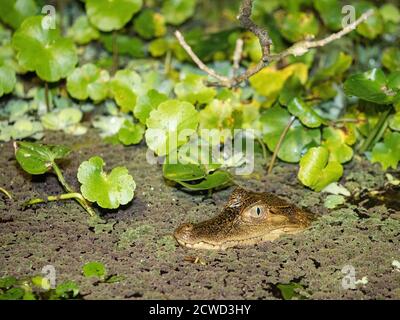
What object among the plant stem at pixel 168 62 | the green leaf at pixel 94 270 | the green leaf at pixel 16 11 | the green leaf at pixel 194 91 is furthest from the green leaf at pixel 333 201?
the green leaf at pixel 16 11

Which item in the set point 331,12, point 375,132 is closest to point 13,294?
point 375,132

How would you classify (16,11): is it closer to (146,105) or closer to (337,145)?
(146,105)

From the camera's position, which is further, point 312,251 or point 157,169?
point 157,169

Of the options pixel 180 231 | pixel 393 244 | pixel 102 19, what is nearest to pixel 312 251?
pixel 393 244
